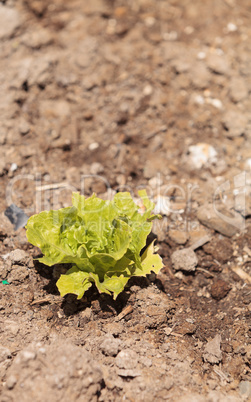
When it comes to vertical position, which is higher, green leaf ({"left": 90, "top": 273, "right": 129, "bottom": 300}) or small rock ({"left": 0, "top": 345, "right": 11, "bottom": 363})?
green leaf ({"left": 90, "top": 273, "right": 129, "bottom": 300})

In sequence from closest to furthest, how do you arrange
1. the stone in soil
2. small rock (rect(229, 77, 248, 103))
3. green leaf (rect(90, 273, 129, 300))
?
the stone in soil → green leaf (rect(90, 273, 129, 300)) → small rock (rect(229, 77, 248, 103))

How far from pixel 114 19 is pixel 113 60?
90 cm

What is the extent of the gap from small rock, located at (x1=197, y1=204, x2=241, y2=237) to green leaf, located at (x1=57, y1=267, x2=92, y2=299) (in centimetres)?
142

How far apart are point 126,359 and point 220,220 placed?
1.68 metres

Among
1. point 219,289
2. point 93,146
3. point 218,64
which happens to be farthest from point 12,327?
point 218,64

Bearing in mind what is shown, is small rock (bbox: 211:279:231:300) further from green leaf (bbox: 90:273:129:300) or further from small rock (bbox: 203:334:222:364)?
green leaf (bbox: 90:273:129:300)

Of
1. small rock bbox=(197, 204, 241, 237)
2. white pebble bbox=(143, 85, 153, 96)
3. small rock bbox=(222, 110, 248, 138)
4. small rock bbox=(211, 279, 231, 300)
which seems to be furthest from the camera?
white pebble bbox=(143, 85, 153, 96)

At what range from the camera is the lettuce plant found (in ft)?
9.34

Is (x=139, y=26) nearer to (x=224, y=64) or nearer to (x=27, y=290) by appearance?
(x=224, y=64)

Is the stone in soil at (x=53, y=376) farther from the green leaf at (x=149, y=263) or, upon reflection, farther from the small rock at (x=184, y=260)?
the small rock at (x=184, y=260)

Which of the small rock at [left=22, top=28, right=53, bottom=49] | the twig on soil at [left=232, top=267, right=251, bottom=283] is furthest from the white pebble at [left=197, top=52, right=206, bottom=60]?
the twig on soil at [left=232, top=267, right=251, bottom=283]

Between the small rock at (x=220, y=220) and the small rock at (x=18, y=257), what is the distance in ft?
5.84

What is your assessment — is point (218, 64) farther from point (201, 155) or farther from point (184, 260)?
point (184, 260)

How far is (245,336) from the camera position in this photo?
2.98 m
